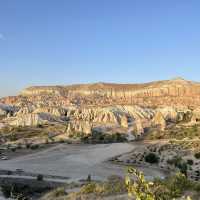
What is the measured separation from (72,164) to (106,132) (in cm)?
3206

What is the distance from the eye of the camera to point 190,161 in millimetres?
41406

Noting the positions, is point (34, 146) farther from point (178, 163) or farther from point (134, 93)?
point (134, 93)

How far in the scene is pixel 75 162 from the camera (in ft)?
151

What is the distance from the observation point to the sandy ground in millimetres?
38250

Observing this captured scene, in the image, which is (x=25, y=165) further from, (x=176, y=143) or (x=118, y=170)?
(x=176, y=143)

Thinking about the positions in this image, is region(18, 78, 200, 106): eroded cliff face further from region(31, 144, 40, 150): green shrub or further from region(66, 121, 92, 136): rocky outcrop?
region(31, 144, 40, 150): green shrub

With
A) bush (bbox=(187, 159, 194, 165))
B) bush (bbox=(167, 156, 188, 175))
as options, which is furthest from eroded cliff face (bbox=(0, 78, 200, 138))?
bush (bbox=(187, 159, 194, 165))

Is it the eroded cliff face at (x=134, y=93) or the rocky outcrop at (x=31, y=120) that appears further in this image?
the eroded cliff face at (x=134, y=93)

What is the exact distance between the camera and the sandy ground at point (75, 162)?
38.2m

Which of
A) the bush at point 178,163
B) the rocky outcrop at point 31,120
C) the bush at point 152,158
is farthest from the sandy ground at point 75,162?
the rocky outcrop at point 31,120

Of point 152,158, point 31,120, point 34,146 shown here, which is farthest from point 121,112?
point 152,158

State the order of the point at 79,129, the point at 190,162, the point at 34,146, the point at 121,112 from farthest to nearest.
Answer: the point at 121,112 < the point at 79,129 < the point at 34,146 < the point at 190,162

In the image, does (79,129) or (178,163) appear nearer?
(178,163)

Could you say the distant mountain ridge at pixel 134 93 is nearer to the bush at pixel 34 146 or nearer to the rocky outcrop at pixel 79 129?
the rocky outcrop at pixel 79 129
